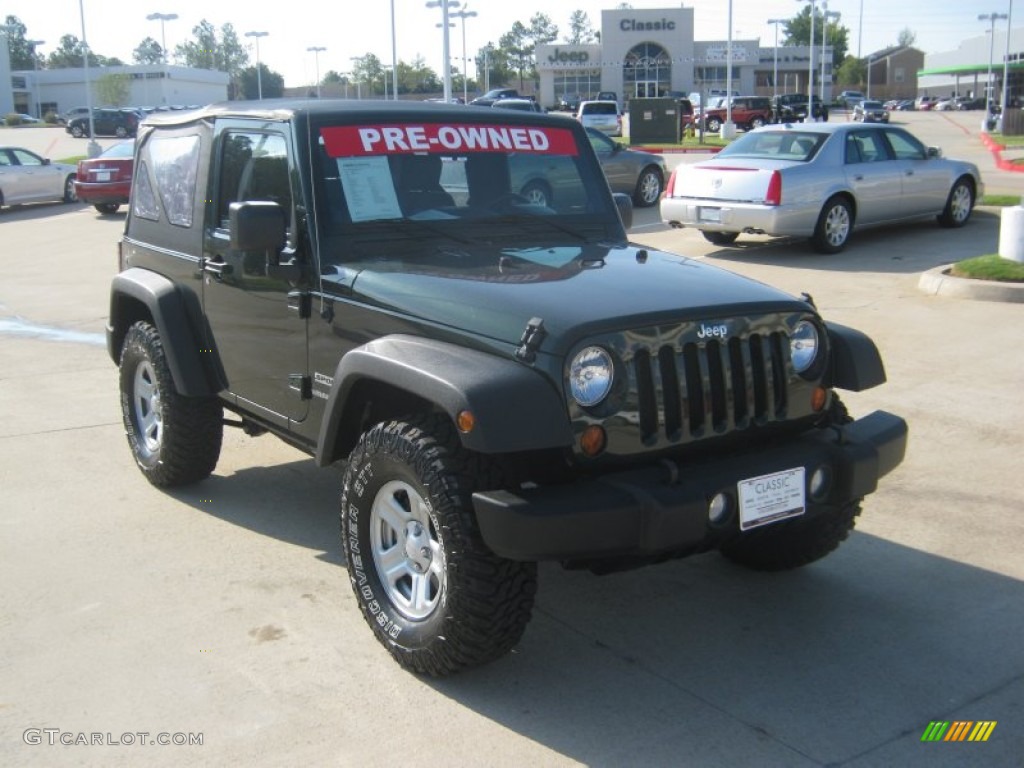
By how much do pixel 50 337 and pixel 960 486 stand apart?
8.22 metres

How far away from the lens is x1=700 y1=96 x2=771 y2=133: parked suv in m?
51.7

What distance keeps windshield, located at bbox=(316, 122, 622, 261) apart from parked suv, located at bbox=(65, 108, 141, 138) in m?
54.5

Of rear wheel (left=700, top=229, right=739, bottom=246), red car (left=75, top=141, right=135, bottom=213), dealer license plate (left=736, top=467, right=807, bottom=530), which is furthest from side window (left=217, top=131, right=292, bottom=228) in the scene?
red car (left=75, top=141, right=135, bottom=213)

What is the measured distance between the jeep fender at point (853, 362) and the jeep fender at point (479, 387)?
4.47 ft

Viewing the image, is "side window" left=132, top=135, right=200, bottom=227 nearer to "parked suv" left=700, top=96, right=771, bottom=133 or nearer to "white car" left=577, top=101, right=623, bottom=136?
"white car" left=577, top=101, right=623, bottom=136

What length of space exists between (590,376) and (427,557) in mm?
888

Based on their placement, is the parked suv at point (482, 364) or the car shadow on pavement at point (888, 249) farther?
the car shadow on pavement at point (888, 249)

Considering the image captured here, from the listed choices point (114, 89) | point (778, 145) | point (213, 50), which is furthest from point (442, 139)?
point (213, 50)

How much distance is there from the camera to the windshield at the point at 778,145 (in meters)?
13.5

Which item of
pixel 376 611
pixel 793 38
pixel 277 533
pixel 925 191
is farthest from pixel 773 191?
pixel 793 38

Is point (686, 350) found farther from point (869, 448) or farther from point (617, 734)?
point (617, 734)

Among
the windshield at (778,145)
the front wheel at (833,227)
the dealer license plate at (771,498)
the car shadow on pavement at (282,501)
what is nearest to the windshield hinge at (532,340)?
the dealer license plate at (771,498)

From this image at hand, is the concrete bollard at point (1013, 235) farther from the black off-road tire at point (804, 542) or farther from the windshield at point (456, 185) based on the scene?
the black off-road tire at point (804, 542)

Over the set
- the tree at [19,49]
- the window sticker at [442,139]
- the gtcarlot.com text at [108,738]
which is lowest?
the gtcarlot.com text at [108,738]
